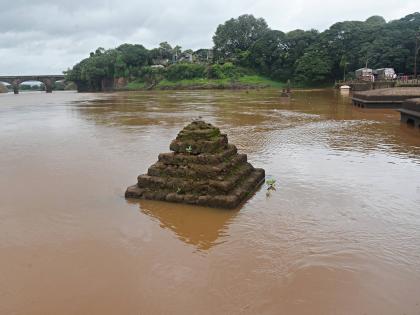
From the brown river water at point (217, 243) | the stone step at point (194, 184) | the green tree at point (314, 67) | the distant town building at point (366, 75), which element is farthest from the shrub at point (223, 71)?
the stone step at point (194, 184)

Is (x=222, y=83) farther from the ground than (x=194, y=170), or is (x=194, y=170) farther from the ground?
(x=222, y=83)

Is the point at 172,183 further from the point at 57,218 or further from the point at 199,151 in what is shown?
the point at 57,218

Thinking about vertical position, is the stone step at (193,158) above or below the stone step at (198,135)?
below

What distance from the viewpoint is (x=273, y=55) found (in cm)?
8375

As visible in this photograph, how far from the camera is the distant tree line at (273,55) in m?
60.6

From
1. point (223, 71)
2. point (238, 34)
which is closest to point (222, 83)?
point (223, 71)

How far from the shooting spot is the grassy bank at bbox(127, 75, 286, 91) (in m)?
79.0

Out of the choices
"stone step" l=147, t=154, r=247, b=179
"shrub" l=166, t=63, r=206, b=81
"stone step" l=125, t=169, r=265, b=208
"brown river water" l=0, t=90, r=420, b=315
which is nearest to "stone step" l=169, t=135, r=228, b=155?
"stone step" l=147, t=154, r=247, b=179

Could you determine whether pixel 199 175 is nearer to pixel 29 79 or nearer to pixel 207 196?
pixel 207 196

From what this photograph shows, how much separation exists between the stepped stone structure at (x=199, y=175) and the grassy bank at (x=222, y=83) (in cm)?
6907

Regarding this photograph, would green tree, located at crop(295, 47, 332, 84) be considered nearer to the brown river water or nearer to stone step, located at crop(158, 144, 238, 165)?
the brown river water

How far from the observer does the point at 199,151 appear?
830 centimetres

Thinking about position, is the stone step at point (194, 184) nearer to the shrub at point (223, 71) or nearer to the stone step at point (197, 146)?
the stone step at point (197, 146)

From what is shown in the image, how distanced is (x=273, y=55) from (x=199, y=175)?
79.7 metres
